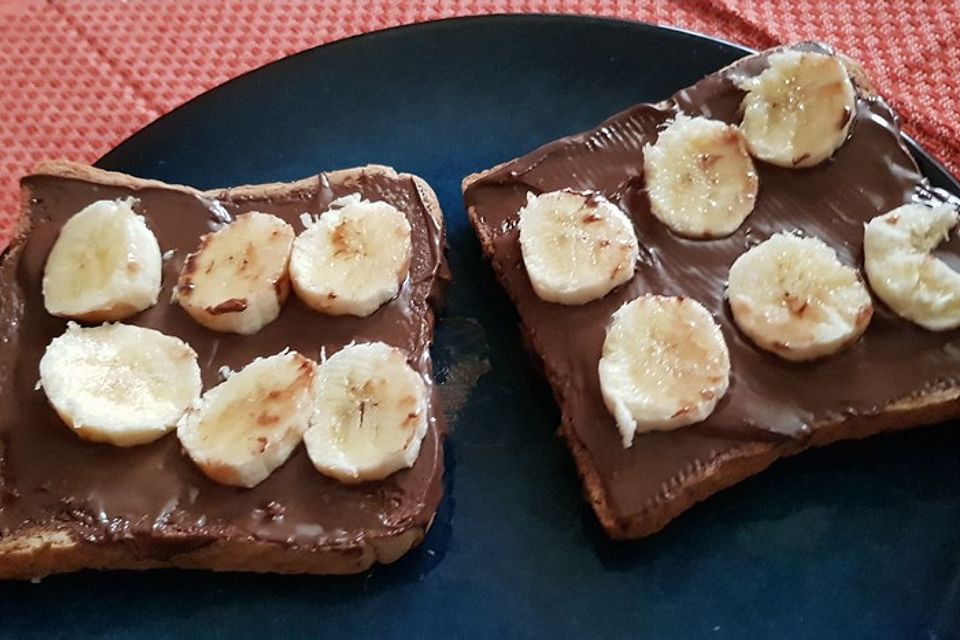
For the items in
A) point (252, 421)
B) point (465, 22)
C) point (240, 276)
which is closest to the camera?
point (252, 421)

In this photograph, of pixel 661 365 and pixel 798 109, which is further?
pixel 798 109

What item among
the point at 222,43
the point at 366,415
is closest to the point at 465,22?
the point at 222,43

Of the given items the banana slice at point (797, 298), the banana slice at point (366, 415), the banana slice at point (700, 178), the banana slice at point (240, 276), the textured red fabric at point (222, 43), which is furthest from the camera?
the textured red fabric at point (222, 43)

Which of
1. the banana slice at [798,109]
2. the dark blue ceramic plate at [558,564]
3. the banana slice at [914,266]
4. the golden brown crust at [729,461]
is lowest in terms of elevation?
the dark blue ceramic plate at [558,564]

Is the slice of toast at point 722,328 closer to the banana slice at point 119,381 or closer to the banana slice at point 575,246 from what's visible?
the banana slice at point 575,246

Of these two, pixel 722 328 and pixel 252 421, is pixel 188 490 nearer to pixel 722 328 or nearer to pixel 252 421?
pixel 252 421

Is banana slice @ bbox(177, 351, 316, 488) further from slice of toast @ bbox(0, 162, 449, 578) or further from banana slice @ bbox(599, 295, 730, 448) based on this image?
banana slice @ bbox(599, 295, 730, 448)

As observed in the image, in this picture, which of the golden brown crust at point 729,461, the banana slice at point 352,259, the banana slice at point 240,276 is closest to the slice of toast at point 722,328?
the golden brown crust at point 729,461
